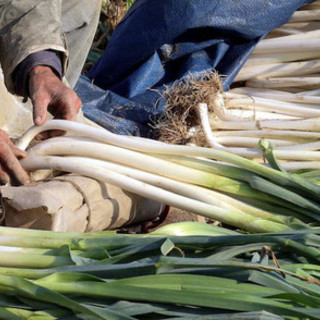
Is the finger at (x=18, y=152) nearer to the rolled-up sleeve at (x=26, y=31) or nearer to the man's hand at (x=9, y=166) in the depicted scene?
the man's hand at (x=9, y=166)

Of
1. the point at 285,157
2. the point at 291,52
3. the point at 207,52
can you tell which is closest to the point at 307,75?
the point at 291,52

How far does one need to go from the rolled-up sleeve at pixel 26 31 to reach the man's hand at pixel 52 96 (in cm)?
19

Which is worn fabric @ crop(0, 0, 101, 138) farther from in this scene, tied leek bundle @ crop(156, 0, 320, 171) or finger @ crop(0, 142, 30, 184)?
tied leek bundle @ crop(156, 0, 320, 171)

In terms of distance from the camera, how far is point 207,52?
12.0 ft

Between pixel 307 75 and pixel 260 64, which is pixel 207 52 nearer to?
pixel 260 64

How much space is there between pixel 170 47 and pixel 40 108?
51.8 inches

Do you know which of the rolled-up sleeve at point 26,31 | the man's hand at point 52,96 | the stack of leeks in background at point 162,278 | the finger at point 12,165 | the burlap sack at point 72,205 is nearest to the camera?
the stack of leeks in background at point 162,278

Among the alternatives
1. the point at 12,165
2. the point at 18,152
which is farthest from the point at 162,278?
the point at 18,152

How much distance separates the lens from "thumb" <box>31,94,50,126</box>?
95.7 inches

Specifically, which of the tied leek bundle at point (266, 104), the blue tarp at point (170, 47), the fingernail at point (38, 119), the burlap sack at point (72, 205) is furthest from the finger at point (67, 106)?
the blue tarp at point (170, 47)

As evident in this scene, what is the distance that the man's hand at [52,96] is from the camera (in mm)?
2498

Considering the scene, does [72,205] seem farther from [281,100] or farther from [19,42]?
[281,100]

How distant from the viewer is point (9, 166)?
227 centimetres

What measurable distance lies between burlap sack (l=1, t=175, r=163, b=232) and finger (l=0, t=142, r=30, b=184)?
7cm
